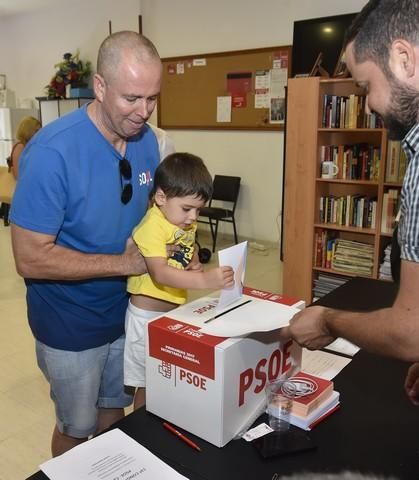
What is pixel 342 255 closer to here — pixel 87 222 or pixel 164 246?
pixel 164 246

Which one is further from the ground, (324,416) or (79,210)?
(79,210)

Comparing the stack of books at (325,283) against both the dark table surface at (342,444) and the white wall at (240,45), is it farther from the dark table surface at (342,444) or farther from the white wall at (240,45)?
the dark table surface at (342,444)

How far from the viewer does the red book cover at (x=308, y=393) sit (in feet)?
3.64

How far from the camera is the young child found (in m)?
1.42

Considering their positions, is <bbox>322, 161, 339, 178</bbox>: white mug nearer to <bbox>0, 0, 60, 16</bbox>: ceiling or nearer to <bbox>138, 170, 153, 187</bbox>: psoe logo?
<bbox>138, 170, 153, 187</bbox>: psoe logo

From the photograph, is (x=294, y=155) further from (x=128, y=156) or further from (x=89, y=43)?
(x=89, y=43)

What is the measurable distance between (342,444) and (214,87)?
214 inches

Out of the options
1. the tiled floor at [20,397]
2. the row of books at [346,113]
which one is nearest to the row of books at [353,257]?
the tiled floor at [20,397]

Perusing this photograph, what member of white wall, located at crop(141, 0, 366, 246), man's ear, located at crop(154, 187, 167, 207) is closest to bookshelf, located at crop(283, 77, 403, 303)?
white wall, located at crop(141, 0, 366, 246)

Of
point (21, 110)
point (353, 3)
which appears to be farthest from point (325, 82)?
point (21, 110)

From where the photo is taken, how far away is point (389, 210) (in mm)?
3641

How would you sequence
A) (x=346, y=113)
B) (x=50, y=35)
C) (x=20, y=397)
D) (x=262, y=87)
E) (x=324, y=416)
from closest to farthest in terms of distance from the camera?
(x=324, y=416)
(x=20, y=397)
(x=346, y=113)
(x=262, y=87)
(x=50, y=35)

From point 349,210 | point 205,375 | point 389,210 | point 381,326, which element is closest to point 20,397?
point 205,375

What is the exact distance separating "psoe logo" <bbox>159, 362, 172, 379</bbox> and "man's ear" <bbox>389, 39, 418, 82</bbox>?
2.48ft
